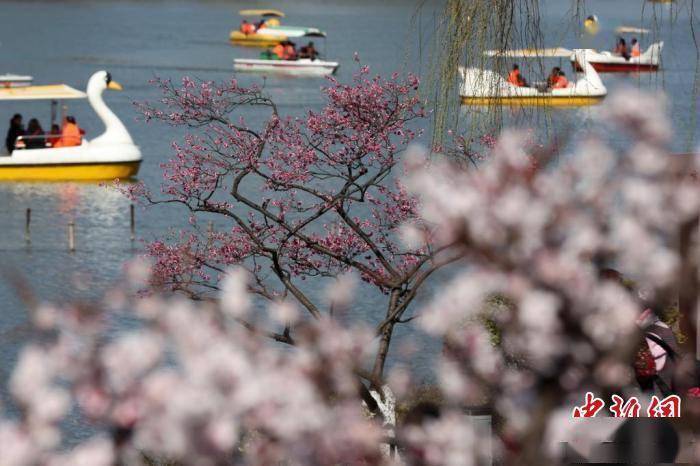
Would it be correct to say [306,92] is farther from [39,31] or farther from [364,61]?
[39,31]

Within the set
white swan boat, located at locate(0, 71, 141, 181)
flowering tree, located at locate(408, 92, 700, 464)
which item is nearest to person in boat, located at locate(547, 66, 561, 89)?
flowering tree, located at locate(408, 92, 700, 464)

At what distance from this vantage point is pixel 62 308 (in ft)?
A: 12.7

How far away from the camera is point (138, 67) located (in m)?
70.2

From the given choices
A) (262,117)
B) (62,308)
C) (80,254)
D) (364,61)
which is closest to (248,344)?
(62,308)

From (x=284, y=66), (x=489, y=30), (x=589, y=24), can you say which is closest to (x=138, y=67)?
(x=284, y=66)

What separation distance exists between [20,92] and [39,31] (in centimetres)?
6698

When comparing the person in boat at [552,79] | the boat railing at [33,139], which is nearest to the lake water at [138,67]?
the person in boat at [552,79]

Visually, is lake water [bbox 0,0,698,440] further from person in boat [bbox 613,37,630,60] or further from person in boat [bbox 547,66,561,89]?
person in boat [bbox 613,37,630,60]

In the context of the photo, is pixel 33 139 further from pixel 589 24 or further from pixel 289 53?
pixel 289 53

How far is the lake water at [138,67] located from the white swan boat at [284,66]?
1.08 m

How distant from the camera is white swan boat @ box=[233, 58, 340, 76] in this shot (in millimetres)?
69250

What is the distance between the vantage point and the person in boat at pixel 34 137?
37.9 metres

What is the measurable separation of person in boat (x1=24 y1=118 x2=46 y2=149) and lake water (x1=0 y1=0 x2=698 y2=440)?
1284 mm

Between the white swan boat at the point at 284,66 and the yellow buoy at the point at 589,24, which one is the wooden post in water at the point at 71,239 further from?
the white swan boat at the point at 284,66
